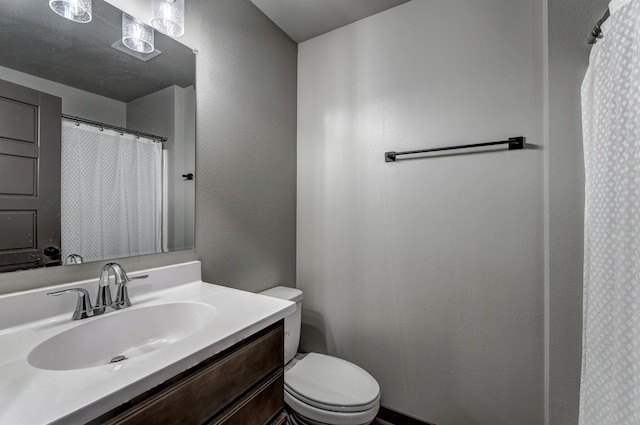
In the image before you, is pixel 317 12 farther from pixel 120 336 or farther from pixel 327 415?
pixel 327 415

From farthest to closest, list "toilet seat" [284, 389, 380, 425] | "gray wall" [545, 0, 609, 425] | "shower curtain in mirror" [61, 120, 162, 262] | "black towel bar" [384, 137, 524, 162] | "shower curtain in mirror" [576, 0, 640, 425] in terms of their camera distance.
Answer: "black towel bar" [384, 137, 524, 162] → "toilet seat" [284, 389, 380, 425] → "gray wall" [545, 0, 609, 425] → "shower curtain in mirror" [61, 120, 162, 262] → "shower curtain in mirror" [576, 0, 640, 425]


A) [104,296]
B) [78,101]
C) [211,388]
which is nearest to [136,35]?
[78,101]

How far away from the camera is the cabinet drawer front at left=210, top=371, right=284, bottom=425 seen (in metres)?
0.74

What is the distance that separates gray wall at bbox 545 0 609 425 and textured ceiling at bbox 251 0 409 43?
0.84 m

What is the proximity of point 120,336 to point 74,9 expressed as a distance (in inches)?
42.8

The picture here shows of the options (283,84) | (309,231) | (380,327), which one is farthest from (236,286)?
(283,84)

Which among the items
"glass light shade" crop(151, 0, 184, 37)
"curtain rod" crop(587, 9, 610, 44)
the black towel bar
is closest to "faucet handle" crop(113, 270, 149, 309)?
"glass light shade" crop(151, 0, 184, 37)

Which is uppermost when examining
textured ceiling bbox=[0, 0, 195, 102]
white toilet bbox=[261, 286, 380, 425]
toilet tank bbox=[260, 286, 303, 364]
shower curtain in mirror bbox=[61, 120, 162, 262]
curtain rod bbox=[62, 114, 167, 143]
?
textured ceiling bbox=[0, 0, 195, 102]

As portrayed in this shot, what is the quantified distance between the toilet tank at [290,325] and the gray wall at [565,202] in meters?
1.14

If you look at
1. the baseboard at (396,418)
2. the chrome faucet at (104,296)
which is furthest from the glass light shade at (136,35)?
the baseboard at (396,418)

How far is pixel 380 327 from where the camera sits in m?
1.65

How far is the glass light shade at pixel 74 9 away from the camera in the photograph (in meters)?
0.91

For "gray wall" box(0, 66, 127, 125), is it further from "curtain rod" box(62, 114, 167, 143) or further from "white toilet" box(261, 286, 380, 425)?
"white toilet" box(261, 286, 380, 425)

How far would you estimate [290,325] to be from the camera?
1.53 meters
